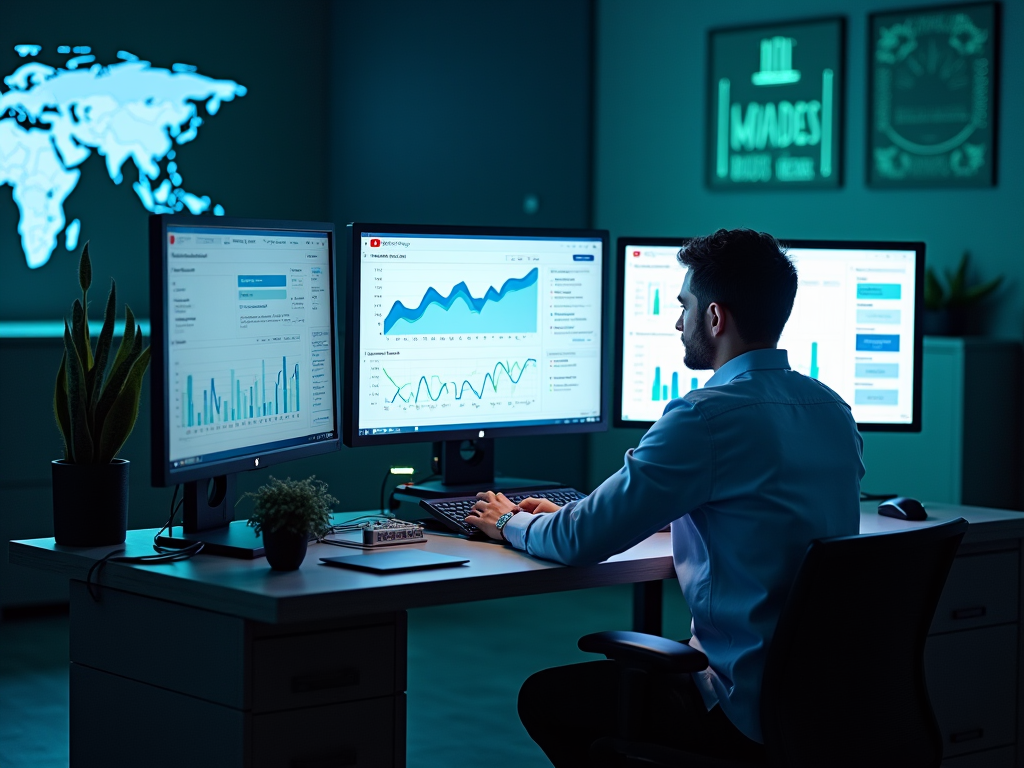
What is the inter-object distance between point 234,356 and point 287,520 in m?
0.33

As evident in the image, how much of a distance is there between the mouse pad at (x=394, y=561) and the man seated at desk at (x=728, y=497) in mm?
182

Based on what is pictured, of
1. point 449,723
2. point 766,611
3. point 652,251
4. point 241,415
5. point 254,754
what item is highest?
point 652,251

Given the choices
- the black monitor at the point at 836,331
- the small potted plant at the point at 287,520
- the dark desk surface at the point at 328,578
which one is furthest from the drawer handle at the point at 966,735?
the small potted plant at the point at 287,520

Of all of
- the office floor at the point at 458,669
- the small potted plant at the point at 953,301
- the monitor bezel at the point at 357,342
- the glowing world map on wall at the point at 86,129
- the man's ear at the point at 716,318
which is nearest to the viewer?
the man's ear at the point at 716,318

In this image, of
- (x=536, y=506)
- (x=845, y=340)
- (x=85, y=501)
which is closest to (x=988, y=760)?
(x=845, y=340)

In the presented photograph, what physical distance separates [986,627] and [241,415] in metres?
1.65

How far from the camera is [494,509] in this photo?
2600 millimetres

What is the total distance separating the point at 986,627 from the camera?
9.59ft

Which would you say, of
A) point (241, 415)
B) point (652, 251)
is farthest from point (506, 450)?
point (241, 415)

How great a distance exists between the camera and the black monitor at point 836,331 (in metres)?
3.15

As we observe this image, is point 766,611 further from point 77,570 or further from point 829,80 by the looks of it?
point 829,80

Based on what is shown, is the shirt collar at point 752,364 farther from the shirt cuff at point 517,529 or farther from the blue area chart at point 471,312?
the blue area chart at point 471,312

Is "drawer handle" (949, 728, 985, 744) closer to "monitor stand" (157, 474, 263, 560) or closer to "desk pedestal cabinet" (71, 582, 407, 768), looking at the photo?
"desk pedestal cabinet" (71, 582, 407, 768)

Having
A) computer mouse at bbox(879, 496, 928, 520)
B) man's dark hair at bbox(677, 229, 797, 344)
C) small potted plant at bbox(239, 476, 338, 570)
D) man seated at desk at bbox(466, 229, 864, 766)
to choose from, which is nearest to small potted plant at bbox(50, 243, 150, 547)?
small potted plant at bbox(239, 476, 338, 570)
